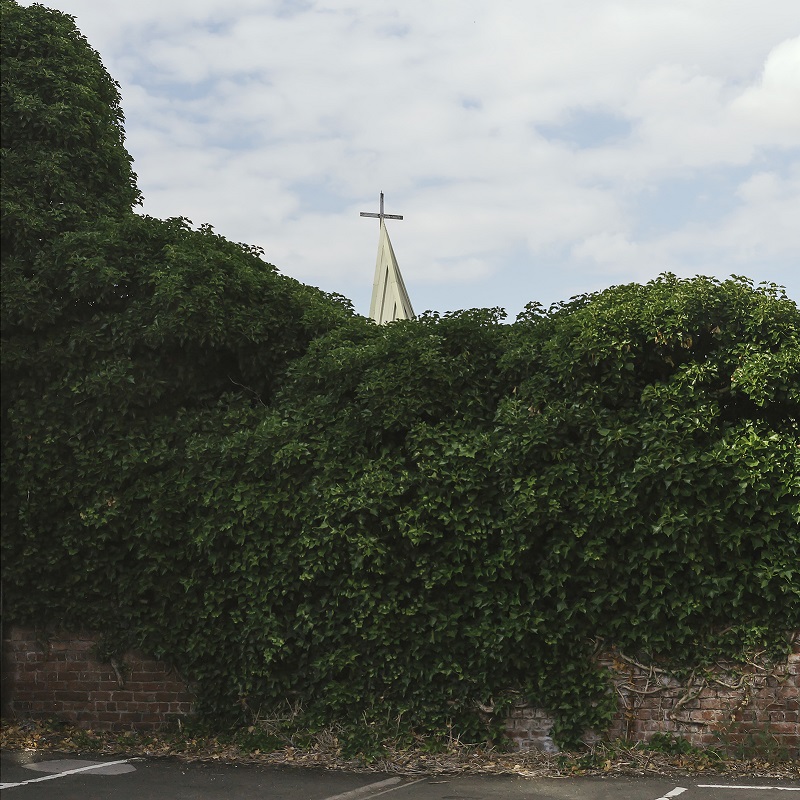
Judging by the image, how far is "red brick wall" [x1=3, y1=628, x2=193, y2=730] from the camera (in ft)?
35.8

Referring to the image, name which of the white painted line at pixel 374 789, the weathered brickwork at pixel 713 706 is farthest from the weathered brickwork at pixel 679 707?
the white painted line at pixel 374 789

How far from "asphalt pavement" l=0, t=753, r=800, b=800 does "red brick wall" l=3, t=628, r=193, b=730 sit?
3.72 ft

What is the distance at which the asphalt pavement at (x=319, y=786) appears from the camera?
27.9 ft

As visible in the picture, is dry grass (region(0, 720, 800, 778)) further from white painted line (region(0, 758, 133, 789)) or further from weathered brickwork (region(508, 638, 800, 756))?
white painted line (region(0, 758, 133, 789))

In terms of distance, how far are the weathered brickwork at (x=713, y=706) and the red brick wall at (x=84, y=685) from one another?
4.15 meters

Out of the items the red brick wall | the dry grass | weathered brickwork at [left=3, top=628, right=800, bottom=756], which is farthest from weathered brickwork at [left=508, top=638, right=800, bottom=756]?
the red brick wall

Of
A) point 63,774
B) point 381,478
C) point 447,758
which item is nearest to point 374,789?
point 447,758

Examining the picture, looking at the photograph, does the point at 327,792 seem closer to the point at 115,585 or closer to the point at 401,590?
the point at 401,590

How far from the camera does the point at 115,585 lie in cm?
1096

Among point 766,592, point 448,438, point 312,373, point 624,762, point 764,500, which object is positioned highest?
point 312,373

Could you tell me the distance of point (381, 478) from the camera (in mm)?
9672

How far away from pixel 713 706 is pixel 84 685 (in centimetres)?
663

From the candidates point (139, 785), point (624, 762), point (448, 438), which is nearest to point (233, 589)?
point (139, 785)

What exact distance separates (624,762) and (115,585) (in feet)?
18.2
